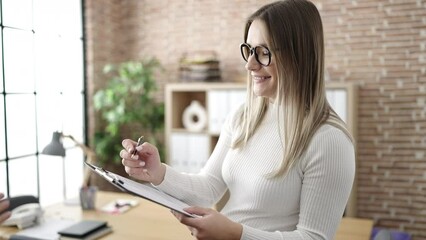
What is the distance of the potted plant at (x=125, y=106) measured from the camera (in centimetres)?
427

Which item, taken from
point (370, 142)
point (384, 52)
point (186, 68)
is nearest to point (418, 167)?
point (370, 142)

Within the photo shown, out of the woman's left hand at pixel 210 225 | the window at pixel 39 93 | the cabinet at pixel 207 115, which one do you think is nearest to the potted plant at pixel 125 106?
the cabinet at pixel 207 115

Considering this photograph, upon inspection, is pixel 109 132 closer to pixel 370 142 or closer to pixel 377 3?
pixel 370 142

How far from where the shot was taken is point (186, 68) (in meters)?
4.48

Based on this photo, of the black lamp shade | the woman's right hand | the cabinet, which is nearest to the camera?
the woman's right hand

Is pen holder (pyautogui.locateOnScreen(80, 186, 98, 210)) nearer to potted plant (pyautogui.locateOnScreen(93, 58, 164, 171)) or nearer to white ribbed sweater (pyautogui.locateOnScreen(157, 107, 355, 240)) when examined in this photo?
white ribbed sweater (pyautogui.locateOnScreen(157, 107, 355, 240))

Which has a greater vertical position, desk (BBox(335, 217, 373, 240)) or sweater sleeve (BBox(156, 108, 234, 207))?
sweater sleeve (BBox(156, 108, 234, 207))

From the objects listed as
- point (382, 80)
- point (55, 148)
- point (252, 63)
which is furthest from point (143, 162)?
point (382, 80)

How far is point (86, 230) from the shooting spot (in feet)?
7.19

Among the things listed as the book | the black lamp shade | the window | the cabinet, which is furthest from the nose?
the window

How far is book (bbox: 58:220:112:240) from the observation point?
7.07 feet

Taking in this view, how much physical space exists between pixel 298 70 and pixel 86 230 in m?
1.46

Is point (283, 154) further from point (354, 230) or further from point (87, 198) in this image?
point (87, 198)

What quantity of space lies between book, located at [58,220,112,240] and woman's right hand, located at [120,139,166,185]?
2.72ft
